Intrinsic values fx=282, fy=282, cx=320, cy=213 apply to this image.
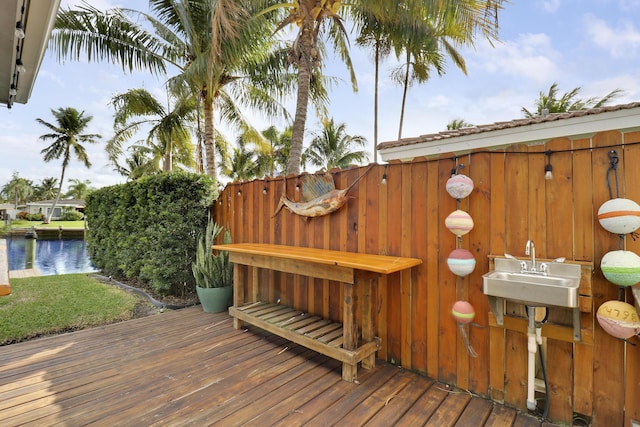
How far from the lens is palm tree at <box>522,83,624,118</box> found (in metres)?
10.7

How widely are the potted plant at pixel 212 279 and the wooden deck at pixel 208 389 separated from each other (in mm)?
836

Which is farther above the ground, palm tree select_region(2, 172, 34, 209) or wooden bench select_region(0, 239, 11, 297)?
palm tree select_region(2, 172, 34, 209)

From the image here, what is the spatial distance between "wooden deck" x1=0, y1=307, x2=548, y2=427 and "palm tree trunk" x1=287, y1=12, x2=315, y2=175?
3395 mm

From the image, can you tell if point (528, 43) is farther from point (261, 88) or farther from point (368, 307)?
point (368, 307)

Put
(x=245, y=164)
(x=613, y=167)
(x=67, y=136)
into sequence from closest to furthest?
(x=613, y=167) → (x=67, y=136) → (x=245, y=164)

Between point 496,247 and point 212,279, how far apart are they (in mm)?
3218

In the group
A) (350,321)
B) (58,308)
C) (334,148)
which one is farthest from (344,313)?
(334,148)

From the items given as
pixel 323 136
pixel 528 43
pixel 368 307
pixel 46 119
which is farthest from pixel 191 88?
pixel 46 119

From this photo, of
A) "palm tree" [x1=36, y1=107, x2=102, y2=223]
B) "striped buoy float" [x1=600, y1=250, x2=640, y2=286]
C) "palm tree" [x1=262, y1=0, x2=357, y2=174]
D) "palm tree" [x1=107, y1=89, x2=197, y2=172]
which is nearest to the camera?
"striped buoy float" [x1=600, y1=250, x2=640, y2=286]

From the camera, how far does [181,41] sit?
20.7 feet

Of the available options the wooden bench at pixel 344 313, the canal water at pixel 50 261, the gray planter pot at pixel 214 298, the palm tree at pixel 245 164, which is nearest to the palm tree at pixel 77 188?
the canal water at pixel 50 261

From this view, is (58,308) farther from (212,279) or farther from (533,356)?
(533,356)

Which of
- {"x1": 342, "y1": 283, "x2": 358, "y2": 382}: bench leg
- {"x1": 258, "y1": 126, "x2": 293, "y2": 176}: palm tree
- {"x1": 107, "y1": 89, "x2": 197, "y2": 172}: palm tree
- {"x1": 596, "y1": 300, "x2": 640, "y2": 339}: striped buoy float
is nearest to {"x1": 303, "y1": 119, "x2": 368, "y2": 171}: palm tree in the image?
{"x1": 258, "y1": 126, "x2": 293, "y2": 176}: palm tree

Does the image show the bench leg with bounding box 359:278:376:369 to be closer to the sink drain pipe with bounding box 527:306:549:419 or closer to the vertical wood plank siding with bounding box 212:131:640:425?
the vertical wood plank siding with bounding box 212:131:640:425
